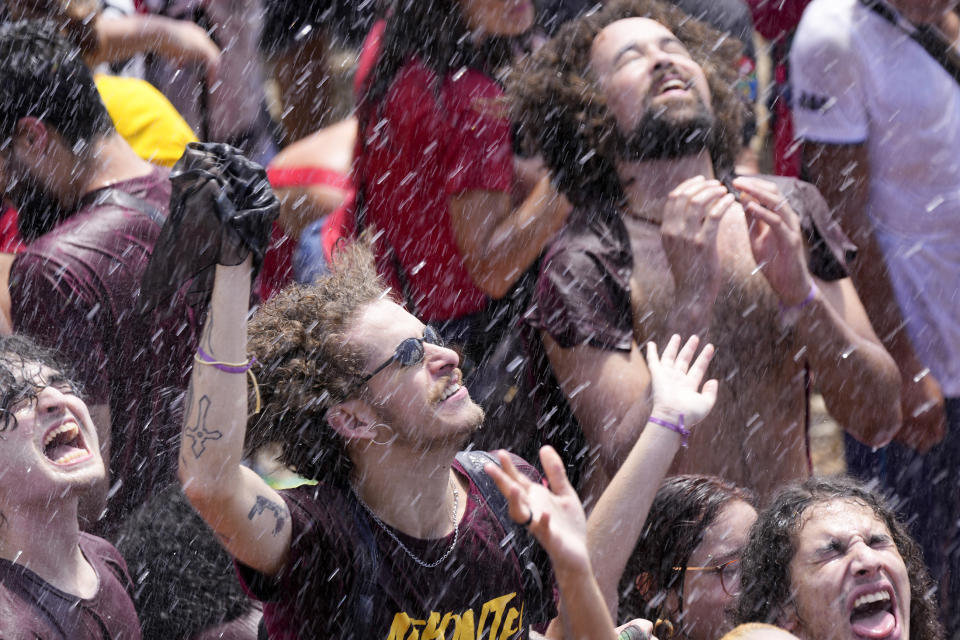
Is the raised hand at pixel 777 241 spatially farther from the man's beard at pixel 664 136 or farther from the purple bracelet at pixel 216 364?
the purple bracelet at pixel 216 364

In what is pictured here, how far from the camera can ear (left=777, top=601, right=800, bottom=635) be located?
346 cm

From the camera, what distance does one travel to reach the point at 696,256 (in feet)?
13.1

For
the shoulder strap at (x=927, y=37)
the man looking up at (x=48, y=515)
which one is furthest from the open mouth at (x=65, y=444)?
the shoulder strap at (x=927, y=37)

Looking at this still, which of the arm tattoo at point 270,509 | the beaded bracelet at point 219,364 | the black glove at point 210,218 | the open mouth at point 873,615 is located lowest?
the arm tattoo at point 270,509

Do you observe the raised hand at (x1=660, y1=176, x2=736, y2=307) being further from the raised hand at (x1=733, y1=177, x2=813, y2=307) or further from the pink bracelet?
the pink bracelet

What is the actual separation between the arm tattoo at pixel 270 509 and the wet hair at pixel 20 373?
0.65 meters

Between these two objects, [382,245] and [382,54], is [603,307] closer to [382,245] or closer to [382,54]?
[382,245]

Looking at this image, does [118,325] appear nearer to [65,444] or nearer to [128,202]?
[128,202]

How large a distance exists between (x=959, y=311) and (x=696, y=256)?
1361 millimetres

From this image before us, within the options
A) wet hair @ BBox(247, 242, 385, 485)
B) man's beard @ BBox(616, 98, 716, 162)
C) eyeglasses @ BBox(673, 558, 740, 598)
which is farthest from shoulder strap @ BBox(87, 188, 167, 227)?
eyeglasses @ BBox(673, 558, 740, 598)

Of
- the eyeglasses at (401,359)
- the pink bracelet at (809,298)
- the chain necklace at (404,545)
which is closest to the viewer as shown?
the chain necklace at (404,545)

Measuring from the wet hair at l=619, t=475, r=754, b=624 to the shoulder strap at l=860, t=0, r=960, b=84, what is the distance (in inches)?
72.2

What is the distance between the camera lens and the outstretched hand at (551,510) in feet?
9.66

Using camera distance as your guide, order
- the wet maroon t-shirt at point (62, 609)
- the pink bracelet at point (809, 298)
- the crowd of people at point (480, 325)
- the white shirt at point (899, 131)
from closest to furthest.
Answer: the wet maroon t-shirt at point (62, 609) < the crowd of people at point (480, 325) < the pink bracelet at point (809, 298) < the white shirt at point (899, 131)
